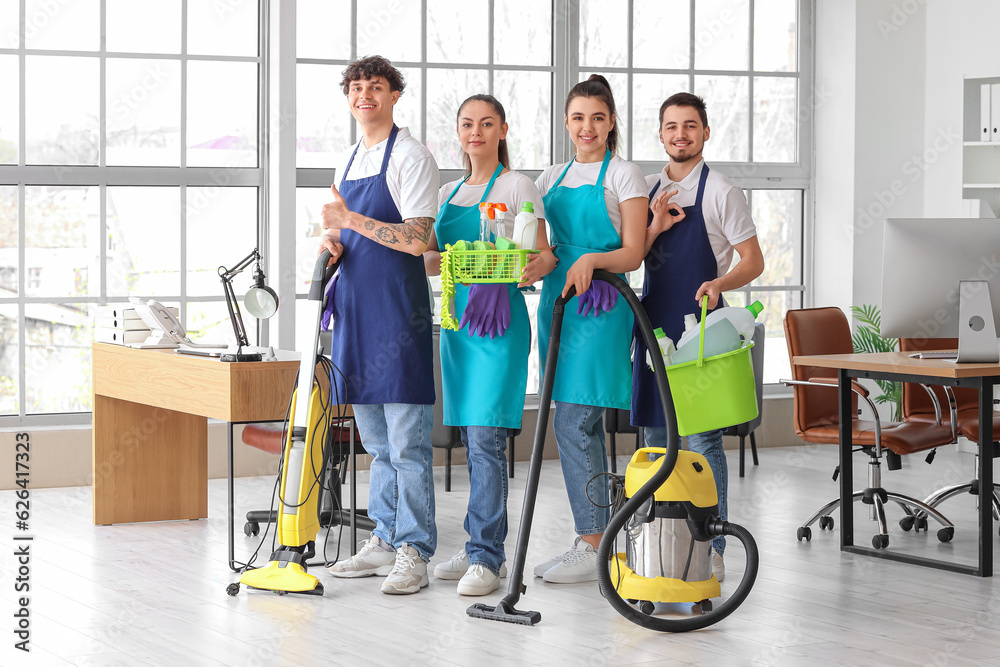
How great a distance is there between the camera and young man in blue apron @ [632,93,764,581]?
3840 millimetres

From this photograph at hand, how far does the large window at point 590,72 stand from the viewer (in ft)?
21.4

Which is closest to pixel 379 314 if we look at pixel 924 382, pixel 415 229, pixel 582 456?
pixel 415 229

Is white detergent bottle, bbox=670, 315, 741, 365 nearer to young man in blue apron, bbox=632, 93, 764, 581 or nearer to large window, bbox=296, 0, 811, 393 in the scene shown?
young man in blue apron, bbox=632, 93, 764, 581

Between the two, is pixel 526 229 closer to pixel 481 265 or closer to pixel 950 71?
pixel 481 265

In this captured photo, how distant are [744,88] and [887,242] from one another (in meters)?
3.46

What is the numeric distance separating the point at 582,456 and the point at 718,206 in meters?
0.89

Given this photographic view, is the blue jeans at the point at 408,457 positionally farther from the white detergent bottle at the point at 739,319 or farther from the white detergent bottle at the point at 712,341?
the white detergent bottle at the point at 739,319

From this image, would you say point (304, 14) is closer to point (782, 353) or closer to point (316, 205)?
point (316, 205)

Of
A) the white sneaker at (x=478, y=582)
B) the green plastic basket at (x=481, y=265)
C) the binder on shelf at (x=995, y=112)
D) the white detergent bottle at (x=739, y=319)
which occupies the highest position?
the binder on shelf at (x=995, y=112)

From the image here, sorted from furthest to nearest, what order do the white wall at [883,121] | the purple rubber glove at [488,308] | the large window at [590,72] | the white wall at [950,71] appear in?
the white wall at [883,121] → the white wall at [950,71] → the large window at [590,72] → the purple rubber glove at [488,308]

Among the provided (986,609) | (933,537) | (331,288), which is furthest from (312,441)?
(933,537)

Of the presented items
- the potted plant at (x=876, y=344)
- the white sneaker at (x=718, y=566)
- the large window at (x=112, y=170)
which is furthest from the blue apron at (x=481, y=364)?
the potted plant at (x=876, y=344)

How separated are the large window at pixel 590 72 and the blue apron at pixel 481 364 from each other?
111 inches

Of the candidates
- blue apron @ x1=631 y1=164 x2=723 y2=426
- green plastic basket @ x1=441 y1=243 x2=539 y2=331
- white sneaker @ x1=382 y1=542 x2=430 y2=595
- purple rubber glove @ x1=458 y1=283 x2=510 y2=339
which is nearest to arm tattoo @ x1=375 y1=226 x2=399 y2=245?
green plastic basket @ x1=441 y1=243 x2=539 y2=331
